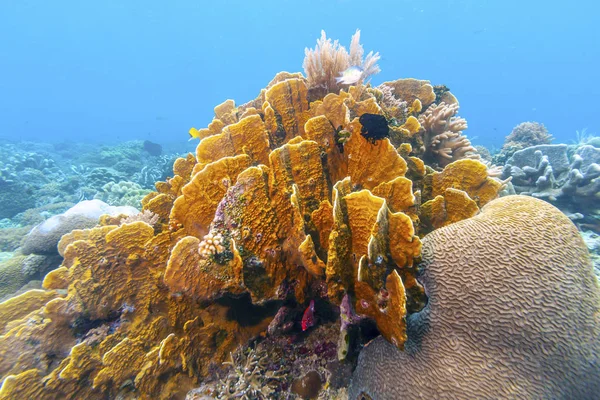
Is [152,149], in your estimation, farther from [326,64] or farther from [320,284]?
[320,284]

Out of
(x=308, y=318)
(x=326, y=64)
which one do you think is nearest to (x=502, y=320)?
(x=308, y=318)

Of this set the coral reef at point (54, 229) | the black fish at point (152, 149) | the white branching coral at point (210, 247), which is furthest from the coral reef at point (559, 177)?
the black fish at point (152, 149)

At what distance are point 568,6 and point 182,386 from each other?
209819 mm

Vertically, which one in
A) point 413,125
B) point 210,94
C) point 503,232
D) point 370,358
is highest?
point 210,94

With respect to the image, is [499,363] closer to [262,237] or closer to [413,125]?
[262,237]

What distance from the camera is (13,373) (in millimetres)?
2328

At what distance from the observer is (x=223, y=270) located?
2350 millimetres

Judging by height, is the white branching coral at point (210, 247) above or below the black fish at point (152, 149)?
below

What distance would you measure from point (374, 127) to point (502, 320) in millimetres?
1968

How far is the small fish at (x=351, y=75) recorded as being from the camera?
154 inches

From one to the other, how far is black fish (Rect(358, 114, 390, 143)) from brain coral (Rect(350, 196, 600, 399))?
1.15 metres

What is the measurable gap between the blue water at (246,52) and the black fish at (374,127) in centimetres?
12546

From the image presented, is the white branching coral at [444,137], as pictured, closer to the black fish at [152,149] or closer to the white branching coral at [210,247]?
the white branching coral at [210,247]

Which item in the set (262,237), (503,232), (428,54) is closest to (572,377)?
(503,232)
